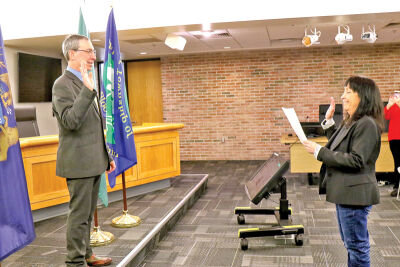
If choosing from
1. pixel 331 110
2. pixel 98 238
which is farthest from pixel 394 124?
pixel 98 238

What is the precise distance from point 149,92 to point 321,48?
12.7 feet

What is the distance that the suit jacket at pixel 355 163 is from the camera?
218 cm

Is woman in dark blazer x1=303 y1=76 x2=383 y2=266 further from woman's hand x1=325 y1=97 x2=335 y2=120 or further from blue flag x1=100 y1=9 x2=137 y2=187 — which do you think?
blue flag x1=100 y1=9 x2=137 y2=187

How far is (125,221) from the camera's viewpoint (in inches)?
155

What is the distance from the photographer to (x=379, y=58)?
7.83 meters

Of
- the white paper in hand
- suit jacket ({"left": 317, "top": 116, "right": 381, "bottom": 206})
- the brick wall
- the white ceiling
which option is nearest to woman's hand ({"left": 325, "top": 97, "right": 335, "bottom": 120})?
the white paper in hand

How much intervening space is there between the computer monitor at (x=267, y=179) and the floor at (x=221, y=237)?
27 centimetres

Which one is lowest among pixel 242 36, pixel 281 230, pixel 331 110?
pixel 281 230

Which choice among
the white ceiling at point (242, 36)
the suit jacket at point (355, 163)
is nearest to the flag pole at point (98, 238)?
the suit jacket at point (355, 163)

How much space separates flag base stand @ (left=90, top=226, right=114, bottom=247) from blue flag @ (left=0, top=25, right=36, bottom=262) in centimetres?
168

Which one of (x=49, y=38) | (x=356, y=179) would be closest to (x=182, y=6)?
→ (x=49, y=38)

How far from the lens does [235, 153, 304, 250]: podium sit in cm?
356

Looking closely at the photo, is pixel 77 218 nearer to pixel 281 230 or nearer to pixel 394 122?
pixel 281 230

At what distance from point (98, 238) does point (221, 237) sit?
1.20 meters
